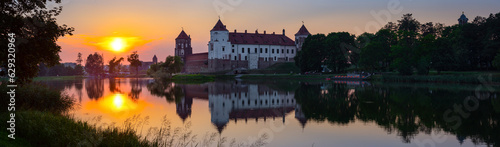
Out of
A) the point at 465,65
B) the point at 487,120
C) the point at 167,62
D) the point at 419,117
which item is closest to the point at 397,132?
the point at 419,117

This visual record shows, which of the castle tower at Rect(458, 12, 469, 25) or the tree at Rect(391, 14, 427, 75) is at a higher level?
the castle tower at Rect(458, 12, 469, 25)

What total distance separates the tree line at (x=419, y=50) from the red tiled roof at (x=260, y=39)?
30862 millimetres

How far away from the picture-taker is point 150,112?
62.8ft

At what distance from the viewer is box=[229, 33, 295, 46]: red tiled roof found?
337ft

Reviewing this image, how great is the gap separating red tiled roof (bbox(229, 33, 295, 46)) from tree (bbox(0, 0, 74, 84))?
282 ft

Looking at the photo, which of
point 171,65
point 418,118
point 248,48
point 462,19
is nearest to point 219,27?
point 248,48

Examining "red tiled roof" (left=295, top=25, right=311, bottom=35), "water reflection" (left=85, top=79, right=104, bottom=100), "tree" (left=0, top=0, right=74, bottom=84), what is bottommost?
"water reflection" (left=85, top=79, right=104, bottom=100)

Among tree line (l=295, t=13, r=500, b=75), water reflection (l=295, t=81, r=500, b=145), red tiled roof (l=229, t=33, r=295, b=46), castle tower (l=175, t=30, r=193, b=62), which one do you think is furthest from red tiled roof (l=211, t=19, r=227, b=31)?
water reflection (l=295, t=81, r=500, b=145)

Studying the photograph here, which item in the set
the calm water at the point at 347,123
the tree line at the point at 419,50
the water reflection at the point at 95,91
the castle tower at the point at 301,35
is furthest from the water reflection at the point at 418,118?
the castle tower at the point at 301,35

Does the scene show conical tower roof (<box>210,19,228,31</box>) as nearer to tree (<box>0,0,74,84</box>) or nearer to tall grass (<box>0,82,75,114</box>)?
tall grass (<box>0,82,75,114</box>)

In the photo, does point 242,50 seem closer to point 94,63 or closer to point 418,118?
point 94,63

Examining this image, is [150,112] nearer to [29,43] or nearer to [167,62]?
[29,43]

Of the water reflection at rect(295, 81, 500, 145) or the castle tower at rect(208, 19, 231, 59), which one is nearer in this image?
the water reflection at rect(295, 81, 500, 145)

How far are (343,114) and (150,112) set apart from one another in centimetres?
1002
